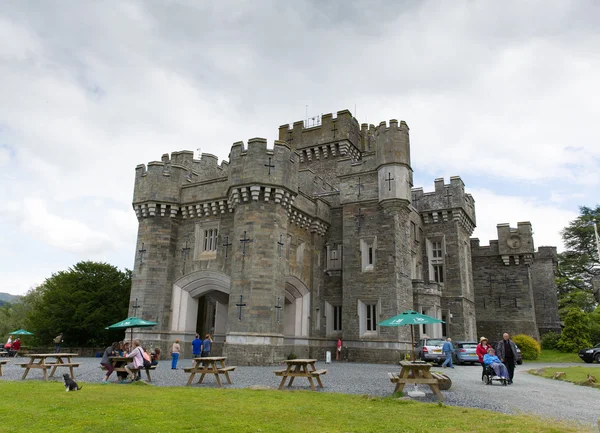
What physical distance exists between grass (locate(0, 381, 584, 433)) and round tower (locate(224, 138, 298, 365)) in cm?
895

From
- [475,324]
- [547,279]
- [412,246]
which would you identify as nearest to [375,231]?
[412,246]

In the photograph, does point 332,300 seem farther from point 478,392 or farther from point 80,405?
point 80,405

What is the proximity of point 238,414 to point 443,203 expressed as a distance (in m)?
25.1

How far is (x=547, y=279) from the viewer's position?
1473 inches

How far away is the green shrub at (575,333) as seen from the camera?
30453mm

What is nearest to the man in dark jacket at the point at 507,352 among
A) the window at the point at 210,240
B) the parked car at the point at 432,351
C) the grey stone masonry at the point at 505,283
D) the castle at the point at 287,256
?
the parked car at the point at 432,351

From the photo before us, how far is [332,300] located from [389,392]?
14.5 metres

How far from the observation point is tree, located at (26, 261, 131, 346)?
28.0m

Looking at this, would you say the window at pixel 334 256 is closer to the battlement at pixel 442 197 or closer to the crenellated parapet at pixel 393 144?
the crenellated parapet at pixel 393 144

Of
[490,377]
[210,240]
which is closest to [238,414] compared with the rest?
[490,377]

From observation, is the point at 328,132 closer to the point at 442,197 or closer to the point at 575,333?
the point at 442,197

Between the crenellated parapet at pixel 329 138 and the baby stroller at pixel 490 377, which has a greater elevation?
the crenellated parapet at pixel 329 138

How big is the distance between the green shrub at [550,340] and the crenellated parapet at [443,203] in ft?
37.0

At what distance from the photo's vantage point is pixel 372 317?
2417 cm
